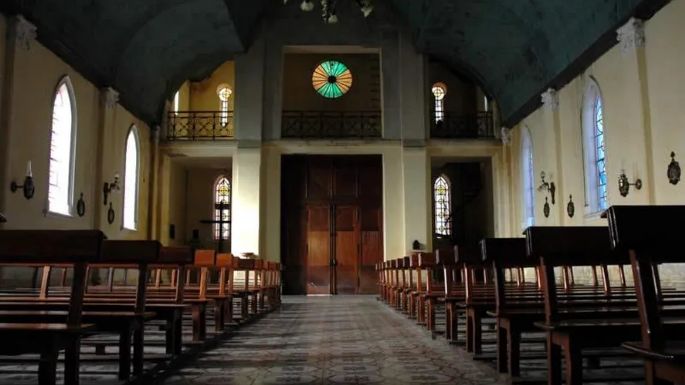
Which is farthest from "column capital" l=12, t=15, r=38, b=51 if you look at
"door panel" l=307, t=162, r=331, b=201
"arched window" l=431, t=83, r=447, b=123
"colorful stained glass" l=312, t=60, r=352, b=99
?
"arched window" l=431, t=83, r=447, b=123

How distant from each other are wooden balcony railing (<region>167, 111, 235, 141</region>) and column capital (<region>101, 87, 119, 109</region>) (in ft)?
12.8

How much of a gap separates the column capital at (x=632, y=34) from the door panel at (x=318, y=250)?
10993 millimetres

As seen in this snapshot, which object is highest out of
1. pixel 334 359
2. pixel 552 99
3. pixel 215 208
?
pixel 552 99

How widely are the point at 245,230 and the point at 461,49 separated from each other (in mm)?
7906

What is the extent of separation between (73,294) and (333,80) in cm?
1864

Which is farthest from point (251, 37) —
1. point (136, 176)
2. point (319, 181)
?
point (136, 176)

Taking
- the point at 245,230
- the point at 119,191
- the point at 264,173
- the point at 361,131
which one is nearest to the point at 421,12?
the point at 361,131

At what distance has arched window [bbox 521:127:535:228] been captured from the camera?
16.1 m

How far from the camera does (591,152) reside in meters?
12.6

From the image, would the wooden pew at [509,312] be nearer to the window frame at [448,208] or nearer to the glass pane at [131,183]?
the glass pane at [131,183]

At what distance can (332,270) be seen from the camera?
19281mm

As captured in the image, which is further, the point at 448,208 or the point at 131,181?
the point at 448,208

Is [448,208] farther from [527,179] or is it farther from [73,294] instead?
[73,294]

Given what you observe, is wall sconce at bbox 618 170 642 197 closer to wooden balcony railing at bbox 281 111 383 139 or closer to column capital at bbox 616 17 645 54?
column capital at bbox 616 17 645 54
